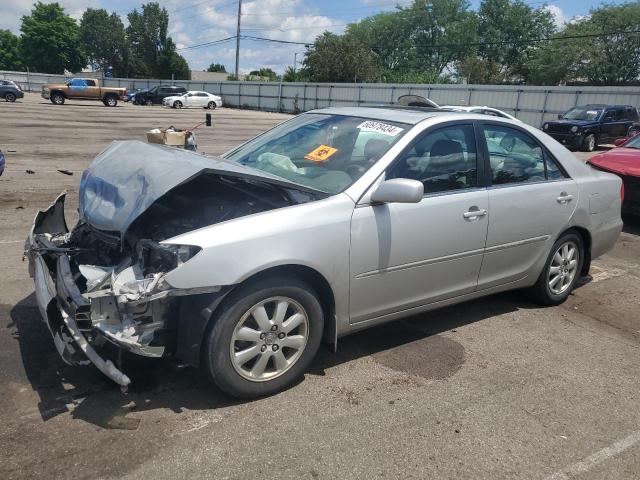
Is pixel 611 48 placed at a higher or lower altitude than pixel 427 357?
higher

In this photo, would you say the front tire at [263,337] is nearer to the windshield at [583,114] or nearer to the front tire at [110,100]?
the windshield at [583,114]

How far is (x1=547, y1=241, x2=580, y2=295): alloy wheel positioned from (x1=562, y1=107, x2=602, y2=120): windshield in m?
18.5

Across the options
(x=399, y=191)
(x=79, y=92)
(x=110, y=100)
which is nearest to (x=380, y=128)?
(x=399, y=191)

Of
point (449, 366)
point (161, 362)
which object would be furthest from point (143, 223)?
point (449, 366)

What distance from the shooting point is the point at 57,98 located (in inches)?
1544

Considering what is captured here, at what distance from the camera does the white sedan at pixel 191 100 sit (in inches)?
1752

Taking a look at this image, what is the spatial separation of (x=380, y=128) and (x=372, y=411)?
6.36 ft

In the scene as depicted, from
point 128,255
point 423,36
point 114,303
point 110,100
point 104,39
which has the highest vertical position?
point 423,36

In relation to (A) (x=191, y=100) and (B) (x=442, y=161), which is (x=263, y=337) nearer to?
(B) (x=442, y=161)

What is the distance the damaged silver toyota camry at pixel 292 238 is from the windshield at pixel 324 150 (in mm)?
14

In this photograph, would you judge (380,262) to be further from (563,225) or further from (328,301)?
(563,225)

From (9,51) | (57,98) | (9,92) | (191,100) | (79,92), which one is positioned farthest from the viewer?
(9,51)

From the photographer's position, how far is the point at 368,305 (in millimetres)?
3568

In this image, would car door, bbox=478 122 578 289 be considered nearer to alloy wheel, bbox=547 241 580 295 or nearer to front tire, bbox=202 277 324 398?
alloy wheel, bbox=547 241 580 295
